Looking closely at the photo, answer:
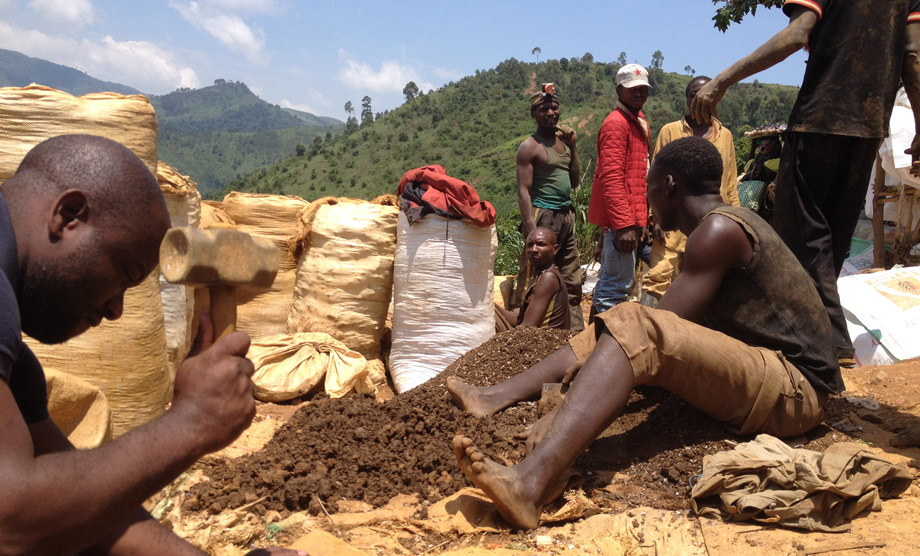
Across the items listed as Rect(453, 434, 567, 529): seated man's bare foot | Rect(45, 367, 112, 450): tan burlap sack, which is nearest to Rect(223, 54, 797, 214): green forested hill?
Rect(45, 367, 112, 450): tan burlap sack

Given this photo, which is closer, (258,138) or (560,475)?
(560,475)

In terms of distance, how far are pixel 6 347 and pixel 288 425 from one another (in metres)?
2.34

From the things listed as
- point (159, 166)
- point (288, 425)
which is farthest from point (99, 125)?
point (288, 425)

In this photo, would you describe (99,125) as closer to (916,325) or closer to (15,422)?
(15,422)

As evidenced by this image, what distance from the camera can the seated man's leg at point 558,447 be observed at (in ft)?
7.07

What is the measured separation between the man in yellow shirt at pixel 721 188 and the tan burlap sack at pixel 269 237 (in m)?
2.68

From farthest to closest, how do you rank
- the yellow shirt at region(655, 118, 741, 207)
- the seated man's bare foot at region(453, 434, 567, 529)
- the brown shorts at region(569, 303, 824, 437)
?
the yellow shirt at region(655, 118, 741, 207), the brown shorts at region(569, 303, 824, 437), the seated man's bare foot at region(453, 434, 567, 529)

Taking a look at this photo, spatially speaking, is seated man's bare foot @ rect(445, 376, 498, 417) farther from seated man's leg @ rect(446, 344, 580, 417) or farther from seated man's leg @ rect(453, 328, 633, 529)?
seated man's leg @ rect(453, 328, 633, 529)

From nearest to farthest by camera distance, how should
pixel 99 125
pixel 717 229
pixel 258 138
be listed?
1. pixel 717 229
2. pixel 99 125
3. pixel 258 138

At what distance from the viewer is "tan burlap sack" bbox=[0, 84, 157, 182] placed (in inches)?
115

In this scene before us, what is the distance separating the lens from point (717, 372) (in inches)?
97.3

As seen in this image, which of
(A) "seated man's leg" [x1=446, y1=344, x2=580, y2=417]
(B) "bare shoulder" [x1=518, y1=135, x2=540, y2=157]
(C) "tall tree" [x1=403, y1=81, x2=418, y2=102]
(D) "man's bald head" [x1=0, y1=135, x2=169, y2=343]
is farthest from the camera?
(C) "tall tree" [x1=403, y1=81, x2=418, y2=102]

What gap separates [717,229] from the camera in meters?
2.56

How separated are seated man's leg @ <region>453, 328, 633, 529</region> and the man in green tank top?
3166mm
